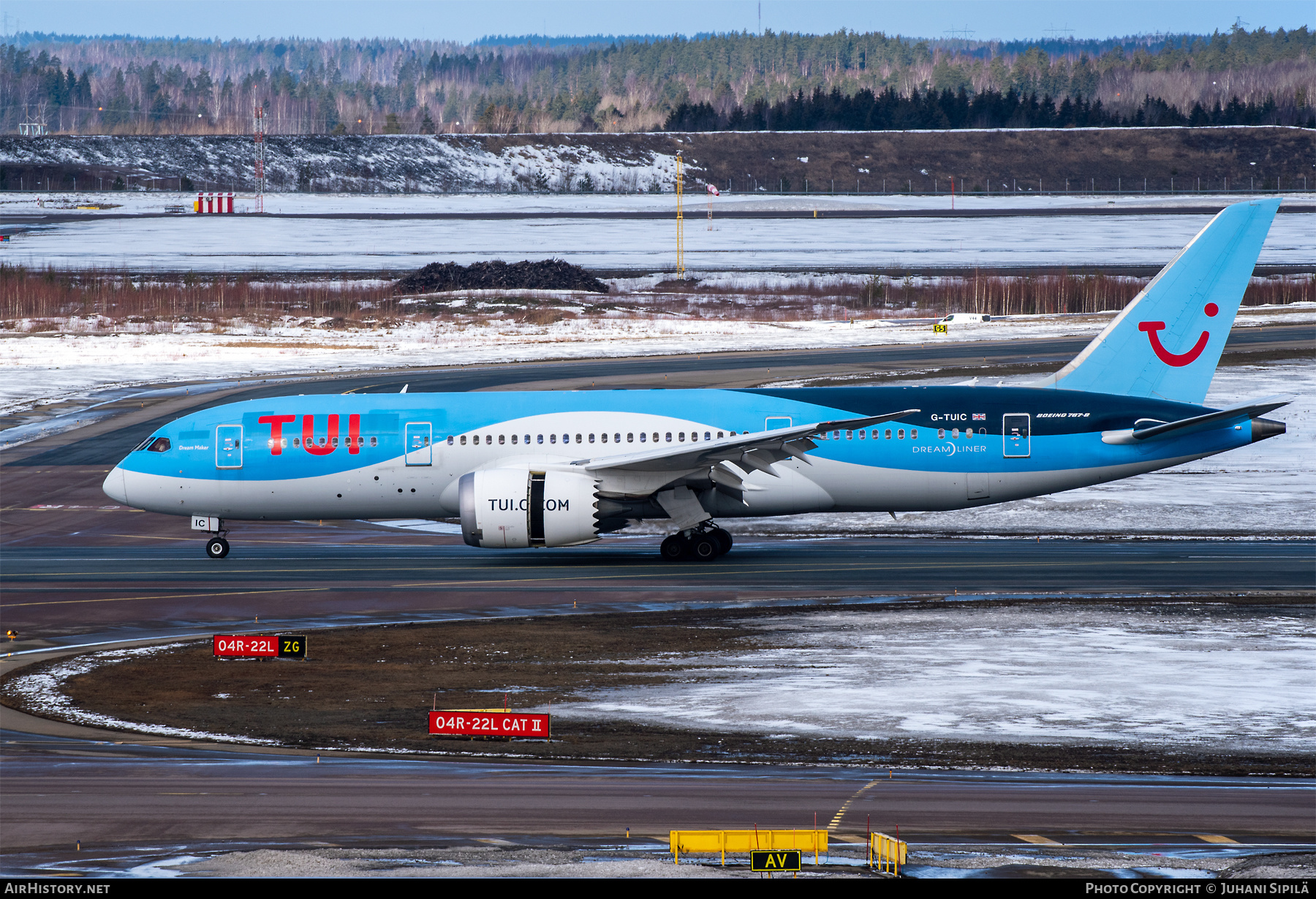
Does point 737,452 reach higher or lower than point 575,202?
lower

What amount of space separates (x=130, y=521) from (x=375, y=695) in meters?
22.8

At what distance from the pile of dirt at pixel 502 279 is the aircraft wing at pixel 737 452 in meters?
65.0

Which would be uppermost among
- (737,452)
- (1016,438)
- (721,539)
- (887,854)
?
(1016,438)

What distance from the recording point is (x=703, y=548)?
35.7 metres

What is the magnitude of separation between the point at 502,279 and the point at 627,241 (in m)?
35.7

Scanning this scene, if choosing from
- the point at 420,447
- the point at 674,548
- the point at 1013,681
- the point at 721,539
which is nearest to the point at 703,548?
the point at 721,539

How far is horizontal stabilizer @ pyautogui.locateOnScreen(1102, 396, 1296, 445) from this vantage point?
113 feet

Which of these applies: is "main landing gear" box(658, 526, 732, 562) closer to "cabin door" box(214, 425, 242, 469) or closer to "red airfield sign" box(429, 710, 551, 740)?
"cabin door" box(214, 425, 242, 469)

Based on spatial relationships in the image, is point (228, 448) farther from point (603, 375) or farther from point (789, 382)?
point (603, 375)

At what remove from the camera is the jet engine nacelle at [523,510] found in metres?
33.5

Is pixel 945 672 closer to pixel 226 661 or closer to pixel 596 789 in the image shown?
pixel 596 789

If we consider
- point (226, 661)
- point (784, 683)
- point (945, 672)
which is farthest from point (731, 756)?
point (226, 661)

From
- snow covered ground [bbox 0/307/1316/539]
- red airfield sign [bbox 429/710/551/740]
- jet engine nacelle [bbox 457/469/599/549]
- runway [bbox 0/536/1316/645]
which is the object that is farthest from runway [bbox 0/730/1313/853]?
snow covered ground [bbox 0/307/1316/539]

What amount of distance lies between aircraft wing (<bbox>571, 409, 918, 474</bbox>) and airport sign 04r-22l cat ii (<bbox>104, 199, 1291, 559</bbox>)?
165mm
